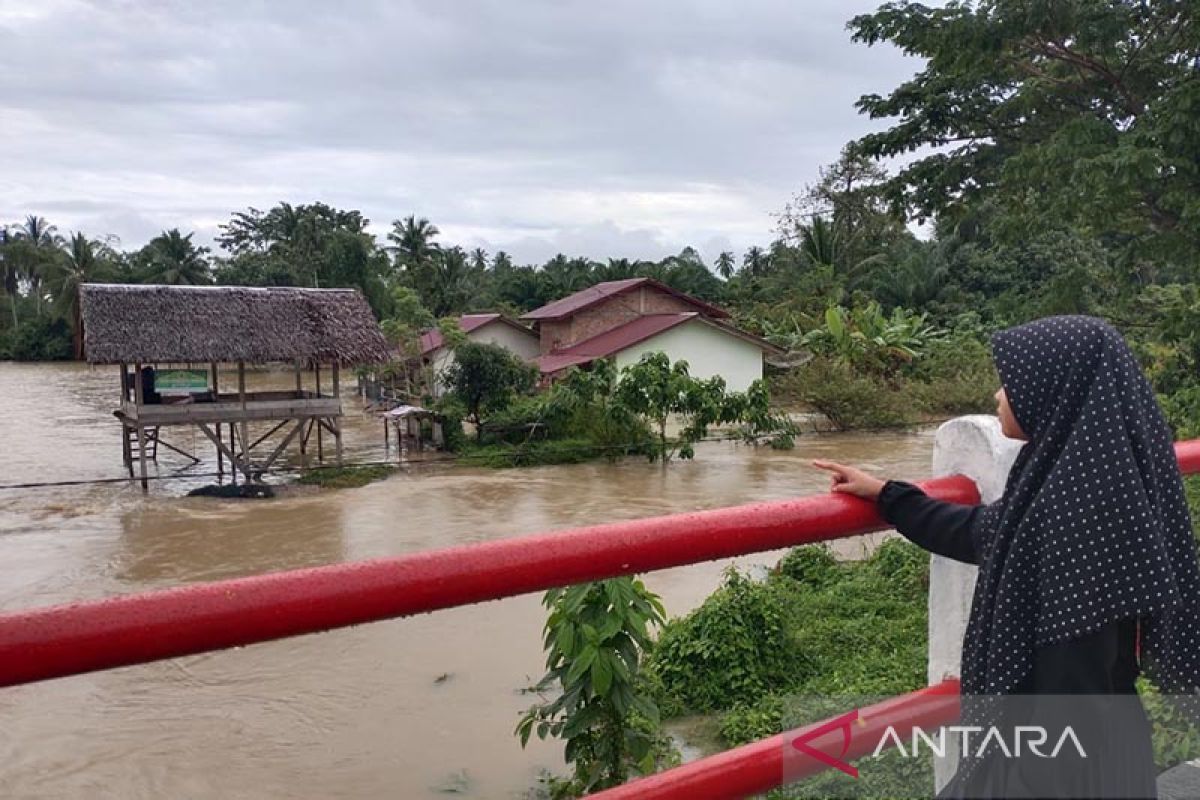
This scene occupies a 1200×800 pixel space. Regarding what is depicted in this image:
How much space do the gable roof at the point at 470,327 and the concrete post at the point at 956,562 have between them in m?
26.0

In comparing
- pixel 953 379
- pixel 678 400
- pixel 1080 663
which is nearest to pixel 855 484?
pixel 1080 663

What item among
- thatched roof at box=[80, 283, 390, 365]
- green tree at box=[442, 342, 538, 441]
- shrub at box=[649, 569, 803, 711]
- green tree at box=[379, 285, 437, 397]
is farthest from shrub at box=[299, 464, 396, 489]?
shrub at box=[649, 569, 803, 711]

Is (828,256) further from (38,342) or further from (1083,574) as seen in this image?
(38,342)

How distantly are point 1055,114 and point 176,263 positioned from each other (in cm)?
4359

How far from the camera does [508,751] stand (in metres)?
6.39

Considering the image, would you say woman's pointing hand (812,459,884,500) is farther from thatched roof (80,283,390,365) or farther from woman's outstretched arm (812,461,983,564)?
thatched roof (80,283,390,365)

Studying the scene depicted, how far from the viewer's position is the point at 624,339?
82.8 feet

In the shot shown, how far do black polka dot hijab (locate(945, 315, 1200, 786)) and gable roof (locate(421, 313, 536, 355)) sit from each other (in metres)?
26.4

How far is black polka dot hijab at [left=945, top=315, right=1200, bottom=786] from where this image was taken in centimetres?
126

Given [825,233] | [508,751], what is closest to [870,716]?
[508,751]

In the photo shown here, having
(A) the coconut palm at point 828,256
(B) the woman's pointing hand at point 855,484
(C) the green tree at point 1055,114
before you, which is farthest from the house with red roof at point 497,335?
(B) the woman's pointing hand at point 855,484

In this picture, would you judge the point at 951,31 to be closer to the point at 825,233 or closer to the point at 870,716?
the point at 870,716

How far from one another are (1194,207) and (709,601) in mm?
5161

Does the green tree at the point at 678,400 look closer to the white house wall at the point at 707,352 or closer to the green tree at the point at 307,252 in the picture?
the white house wall at the point at 707,352
